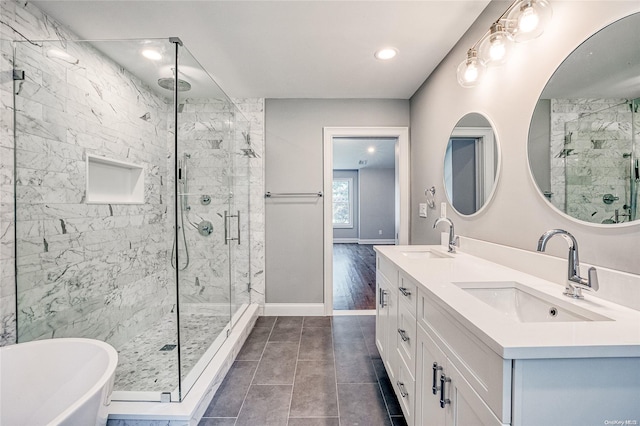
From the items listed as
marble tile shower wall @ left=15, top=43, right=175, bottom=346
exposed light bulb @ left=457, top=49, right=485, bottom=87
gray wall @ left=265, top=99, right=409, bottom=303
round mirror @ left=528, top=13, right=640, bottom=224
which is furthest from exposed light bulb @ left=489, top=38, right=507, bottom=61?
marble tile shower wall @ left=15, top=43, right=175, bottom=346

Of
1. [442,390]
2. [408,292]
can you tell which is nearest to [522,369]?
[442,390]

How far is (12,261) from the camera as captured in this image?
1454 mm

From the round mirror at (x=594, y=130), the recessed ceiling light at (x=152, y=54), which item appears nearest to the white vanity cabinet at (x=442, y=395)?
the round mirror at (x=594, y=130)

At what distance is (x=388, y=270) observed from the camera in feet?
5.62

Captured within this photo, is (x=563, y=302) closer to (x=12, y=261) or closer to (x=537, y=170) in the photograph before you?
(x=537, y=170)

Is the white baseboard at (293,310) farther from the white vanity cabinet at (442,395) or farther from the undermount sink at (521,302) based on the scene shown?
the undermount sink at (521,302)

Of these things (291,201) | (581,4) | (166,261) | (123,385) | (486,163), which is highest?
(581,4)

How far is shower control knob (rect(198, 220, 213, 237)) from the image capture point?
208 cm

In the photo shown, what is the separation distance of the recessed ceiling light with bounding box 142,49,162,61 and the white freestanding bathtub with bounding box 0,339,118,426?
5.71 feet

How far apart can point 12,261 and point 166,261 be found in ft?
2.69

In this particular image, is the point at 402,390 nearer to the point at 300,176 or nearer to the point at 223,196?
the point at 223,196

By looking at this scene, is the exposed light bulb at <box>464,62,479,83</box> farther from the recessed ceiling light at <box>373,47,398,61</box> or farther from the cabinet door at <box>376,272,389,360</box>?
the cabinet door at <box>376,272,389,360</box>

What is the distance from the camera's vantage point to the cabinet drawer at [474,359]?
632 mm

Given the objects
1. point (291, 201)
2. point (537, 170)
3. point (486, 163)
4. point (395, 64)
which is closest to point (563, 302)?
point (537, 170)
